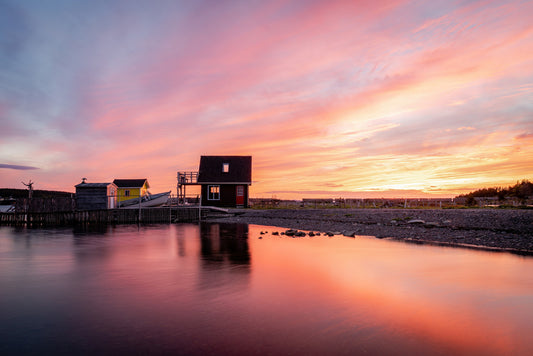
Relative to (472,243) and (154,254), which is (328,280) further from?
(472,243)

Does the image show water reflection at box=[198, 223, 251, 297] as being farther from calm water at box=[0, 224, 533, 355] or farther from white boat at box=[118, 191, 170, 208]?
white boat at box=[118, 191, 170, 208]

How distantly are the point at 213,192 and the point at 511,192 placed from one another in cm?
3998

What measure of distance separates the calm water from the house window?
28220 mm

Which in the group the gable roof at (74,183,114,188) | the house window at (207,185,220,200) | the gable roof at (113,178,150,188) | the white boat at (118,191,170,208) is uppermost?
the gable roof at (113,178,150,188)

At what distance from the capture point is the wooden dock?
33.6 m

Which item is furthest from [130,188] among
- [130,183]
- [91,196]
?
[91,196]

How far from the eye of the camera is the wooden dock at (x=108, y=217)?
3356 centimetres

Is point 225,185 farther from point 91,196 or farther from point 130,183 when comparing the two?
point 130,183

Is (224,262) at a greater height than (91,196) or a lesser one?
lesser

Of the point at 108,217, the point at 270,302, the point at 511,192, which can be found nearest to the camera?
the point at 270,302

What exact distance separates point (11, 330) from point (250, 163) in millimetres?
40892

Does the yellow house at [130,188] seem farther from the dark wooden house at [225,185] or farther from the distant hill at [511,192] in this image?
the distant hill at [511,192]

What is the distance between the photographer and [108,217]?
3491 cm

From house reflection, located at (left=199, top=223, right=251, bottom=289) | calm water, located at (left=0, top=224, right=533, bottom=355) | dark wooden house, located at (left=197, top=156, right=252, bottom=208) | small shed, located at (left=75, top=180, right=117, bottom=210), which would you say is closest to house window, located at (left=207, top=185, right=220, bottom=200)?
dark wooden house, located at (left=197, top=156, right=252, bottom=208)
